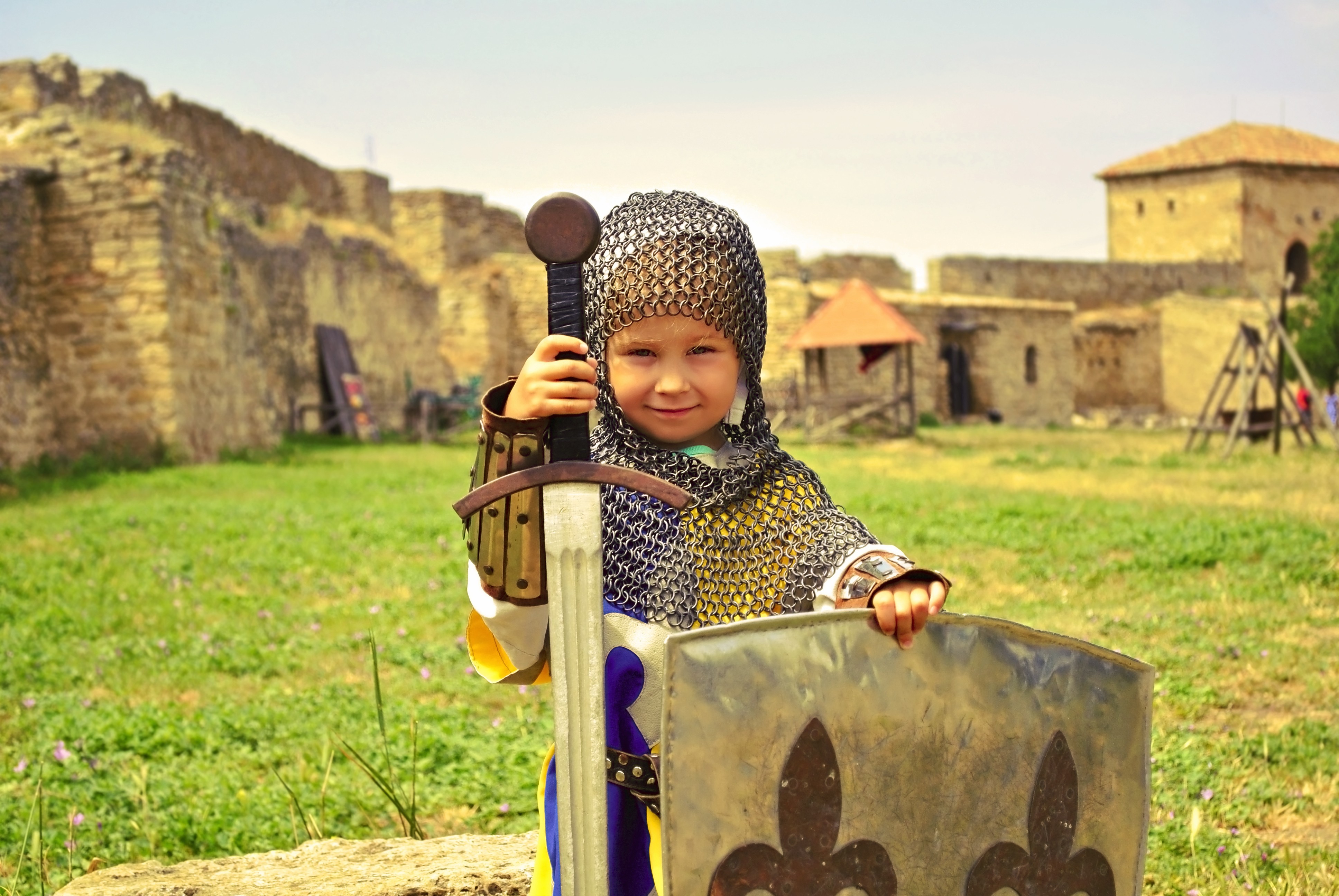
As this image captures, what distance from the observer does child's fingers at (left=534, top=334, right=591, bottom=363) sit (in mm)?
1702

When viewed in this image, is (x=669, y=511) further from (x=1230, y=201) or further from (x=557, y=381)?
(x=1230, y=201)

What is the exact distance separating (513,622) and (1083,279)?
38382mm

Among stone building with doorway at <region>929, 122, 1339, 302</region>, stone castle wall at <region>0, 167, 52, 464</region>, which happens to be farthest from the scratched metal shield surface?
stone building with doorway at <region>929, 122, 1339, 302</region>

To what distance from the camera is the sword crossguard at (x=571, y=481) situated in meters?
1.62

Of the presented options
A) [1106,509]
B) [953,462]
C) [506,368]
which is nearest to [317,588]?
[1106,509]

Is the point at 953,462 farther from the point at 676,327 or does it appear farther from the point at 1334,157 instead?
the point at 1334,157

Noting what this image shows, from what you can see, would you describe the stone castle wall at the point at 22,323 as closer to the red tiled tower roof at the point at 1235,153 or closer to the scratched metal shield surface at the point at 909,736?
the scratched metal shield surface at the point at 909,736

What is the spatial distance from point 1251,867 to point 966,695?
1624mm

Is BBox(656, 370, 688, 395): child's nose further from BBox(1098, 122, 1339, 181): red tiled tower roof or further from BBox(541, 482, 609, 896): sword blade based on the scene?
BBox(1098, 122, 1339, 181): red tiled tower roof

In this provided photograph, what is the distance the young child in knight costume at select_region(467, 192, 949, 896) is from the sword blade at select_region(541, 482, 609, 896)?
0.61ft

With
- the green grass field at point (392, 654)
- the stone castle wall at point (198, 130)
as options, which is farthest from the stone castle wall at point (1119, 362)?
the green grass field at point (392, 654)

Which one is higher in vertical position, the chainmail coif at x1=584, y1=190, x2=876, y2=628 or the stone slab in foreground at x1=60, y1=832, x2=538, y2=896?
the chainmail coif at x1=584, y1=190, x2=876, y2=628

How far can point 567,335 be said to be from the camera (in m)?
1.73

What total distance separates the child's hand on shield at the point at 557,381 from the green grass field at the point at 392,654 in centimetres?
195
